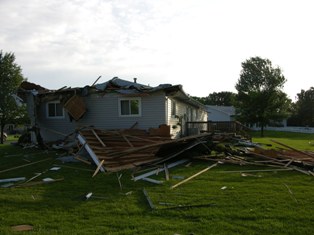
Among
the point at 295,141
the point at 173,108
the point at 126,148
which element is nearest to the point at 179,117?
the point at 173,108

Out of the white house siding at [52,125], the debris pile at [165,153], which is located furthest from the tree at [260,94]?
the debris pile at [165,153]

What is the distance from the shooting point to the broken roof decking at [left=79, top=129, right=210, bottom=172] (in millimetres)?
11875

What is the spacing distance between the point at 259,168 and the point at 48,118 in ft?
45.3

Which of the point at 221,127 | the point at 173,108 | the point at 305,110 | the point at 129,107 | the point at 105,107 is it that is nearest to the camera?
the point at 129,107

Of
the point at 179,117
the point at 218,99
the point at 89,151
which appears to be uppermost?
the point at 218,99

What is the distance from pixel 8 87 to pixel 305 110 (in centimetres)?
5374

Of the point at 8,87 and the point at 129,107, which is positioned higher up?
the point at 8,87

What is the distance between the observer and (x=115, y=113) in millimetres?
19078

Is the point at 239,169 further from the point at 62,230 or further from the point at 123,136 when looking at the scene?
the point at 62,230

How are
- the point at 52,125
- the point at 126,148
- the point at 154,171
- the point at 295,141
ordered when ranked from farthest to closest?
the point at 295,141 < the point at 52,125 < the point at 126,148 < the point at 154,171

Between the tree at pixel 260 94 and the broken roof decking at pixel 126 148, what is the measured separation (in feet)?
110

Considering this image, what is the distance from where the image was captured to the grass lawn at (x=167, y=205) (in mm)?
5566

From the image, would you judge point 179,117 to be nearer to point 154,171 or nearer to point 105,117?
point 105,117

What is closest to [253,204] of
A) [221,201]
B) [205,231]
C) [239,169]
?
[221,201]
